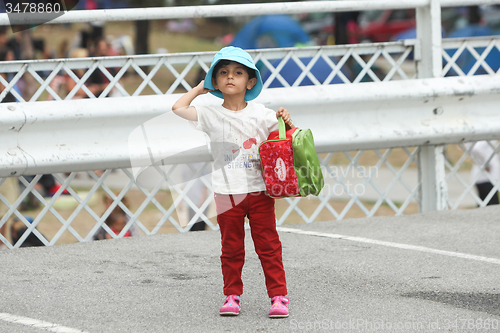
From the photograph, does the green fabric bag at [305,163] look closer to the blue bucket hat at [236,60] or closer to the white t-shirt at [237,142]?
the white t-shirt at [237,142]

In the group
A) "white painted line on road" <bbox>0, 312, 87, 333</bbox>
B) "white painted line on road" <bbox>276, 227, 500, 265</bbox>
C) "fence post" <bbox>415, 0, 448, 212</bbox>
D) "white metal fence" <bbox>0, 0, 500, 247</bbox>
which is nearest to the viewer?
"white painted line on road" <bbox>0, 312, 87, 333</bbox>

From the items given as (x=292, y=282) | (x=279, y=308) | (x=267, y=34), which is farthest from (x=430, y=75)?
(x=267, y=34)

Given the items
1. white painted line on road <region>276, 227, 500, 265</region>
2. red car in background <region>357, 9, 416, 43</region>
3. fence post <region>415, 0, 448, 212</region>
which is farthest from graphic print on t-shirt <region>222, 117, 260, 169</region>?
red car in background <region>357, 9, 416, 43</region>

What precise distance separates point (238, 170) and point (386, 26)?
27.7 meters

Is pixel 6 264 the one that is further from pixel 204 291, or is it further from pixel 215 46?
pixel 215 46

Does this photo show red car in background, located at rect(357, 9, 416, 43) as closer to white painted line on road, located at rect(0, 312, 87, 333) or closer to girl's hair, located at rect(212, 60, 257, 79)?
girl's hair, located at rect(212, 60, 257, 79)

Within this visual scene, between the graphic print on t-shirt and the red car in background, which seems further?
the red car in background

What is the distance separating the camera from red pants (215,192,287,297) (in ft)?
12.1

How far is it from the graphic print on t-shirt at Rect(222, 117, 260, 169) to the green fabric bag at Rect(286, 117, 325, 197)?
19 centimetres

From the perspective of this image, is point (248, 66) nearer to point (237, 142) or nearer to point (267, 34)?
point (237, 142)

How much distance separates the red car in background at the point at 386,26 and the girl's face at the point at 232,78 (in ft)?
87.9

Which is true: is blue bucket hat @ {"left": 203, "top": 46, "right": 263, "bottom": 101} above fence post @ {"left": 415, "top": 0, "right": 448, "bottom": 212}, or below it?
below

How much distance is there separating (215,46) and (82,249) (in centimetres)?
3336

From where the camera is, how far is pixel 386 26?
98.8 feet
